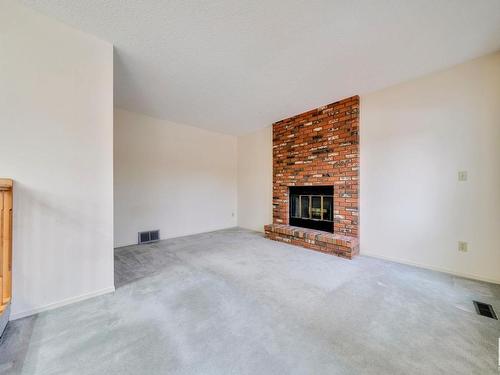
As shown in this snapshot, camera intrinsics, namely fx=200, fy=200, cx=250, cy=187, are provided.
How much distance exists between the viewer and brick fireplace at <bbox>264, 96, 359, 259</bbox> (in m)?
3.34

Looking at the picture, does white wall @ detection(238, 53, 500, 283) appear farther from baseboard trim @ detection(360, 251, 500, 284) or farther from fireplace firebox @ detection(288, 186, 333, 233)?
fireplace firebox @ detection(288, 186, 333, 233)

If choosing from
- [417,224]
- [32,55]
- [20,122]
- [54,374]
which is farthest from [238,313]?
[32,55]

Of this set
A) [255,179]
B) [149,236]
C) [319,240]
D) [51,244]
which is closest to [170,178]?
[149,236]

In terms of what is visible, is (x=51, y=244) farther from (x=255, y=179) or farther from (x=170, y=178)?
(x=255, y=179)

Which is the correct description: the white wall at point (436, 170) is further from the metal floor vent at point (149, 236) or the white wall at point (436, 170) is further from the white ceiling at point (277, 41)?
the metal floor vent at point (149, 236)

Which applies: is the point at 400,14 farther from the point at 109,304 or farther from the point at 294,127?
the point at 109,304

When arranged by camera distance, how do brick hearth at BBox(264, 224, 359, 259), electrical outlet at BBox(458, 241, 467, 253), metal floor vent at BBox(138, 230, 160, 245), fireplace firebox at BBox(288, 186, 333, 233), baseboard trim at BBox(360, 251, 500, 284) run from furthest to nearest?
metal floor vent at BBox(138, 230, 160, 245) < fireplace firebox at BBox(288, 186, 333, 233) < brick hearth at BBox(264, 224, 359, 259) < electrical outlet at BBox(458, 241, 467, 253) < baseboard trim at BBox(360, 251, 500, 284)

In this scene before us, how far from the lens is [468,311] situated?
68.4 inches

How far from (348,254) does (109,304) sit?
3.04 metres

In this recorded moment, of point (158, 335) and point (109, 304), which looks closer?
point (158, 335)

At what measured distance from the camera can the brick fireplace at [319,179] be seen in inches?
131

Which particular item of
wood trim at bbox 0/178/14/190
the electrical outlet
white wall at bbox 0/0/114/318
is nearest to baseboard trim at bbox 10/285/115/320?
white wall at bbox 0/0/114/318

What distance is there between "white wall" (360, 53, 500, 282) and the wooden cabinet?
415cm

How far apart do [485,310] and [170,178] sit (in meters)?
4.89
